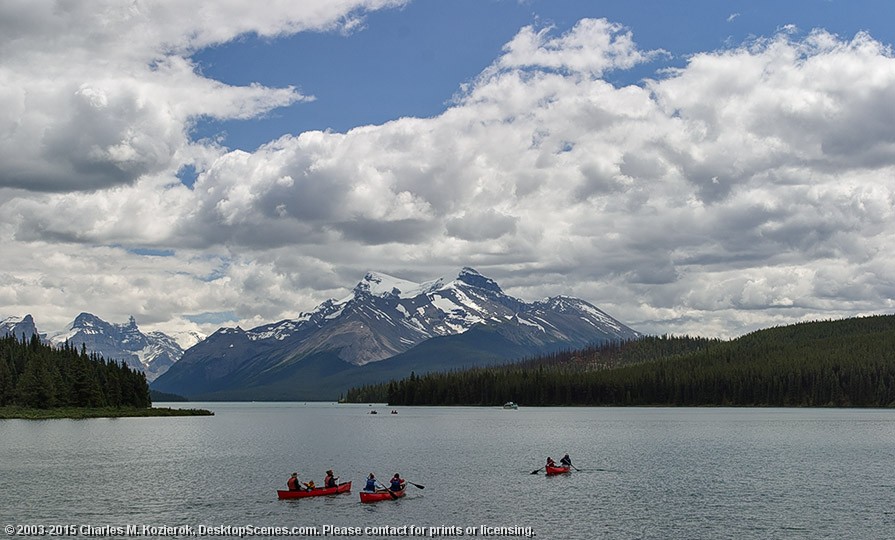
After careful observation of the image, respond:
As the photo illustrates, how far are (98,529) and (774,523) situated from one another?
51831 mm

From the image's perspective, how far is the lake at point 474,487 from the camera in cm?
7175

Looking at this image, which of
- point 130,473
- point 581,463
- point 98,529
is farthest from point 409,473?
point 98,529

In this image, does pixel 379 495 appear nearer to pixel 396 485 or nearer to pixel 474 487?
pixel 396 485

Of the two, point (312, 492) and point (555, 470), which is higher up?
point (555, 470)

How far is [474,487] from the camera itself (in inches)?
3770

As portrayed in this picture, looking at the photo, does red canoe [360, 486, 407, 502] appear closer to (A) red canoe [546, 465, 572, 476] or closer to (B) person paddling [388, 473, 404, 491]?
(B) person paddling [388, 473, 404, 491]

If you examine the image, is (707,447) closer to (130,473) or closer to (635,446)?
(635,446)

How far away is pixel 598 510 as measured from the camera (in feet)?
264

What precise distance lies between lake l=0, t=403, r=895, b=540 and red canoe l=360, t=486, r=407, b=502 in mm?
870

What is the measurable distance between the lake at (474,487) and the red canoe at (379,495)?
2.85 ft

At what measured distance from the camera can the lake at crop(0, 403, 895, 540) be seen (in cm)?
7175

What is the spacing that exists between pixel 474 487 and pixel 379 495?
13.8m

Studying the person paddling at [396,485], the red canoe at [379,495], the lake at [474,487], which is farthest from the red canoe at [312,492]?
the person paddling at [396,485]

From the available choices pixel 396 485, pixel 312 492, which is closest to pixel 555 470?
pixel 396 485
